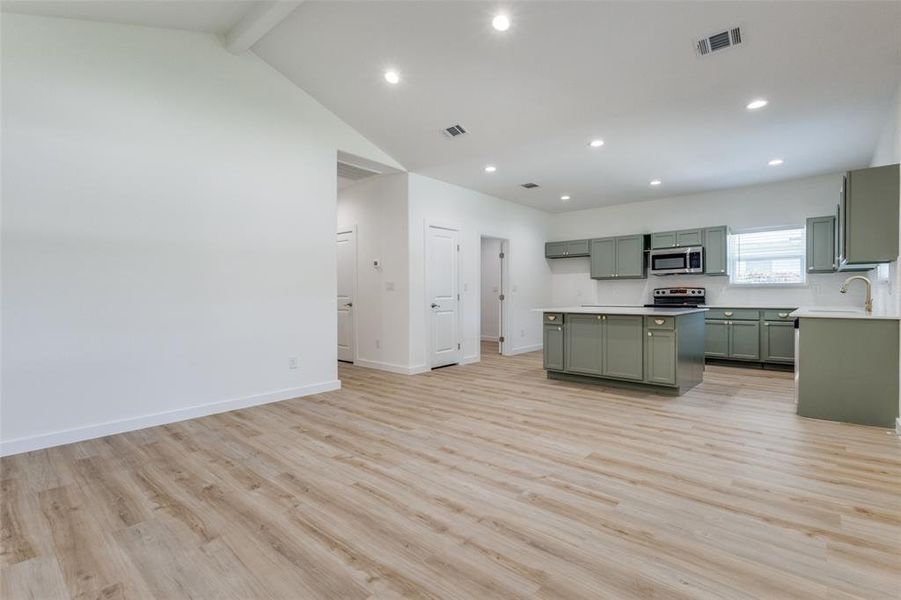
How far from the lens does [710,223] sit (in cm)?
688

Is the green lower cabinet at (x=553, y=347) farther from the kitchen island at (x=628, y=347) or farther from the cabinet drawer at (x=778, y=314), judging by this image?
the cabinet drawer at (x=778, y=314)

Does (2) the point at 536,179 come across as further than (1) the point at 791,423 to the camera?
Yes

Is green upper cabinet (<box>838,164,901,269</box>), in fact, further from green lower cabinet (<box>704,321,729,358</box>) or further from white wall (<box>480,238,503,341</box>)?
white wall (<box>480,238,503,341</box>)

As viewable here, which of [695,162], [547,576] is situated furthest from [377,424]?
[695,162]

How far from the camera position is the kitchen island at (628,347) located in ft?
14.5

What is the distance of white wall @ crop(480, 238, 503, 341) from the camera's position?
9.45 meters

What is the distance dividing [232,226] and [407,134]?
219 centimetres

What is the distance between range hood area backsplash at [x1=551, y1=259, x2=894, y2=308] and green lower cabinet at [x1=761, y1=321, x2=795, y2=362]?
56 centimetres

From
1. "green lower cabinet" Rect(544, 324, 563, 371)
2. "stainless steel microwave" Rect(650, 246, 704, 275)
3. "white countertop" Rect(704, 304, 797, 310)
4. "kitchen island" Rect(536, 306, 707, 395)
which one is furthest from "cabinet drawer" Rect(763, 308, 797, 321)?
"green lower cabinet" Rect(544, 324, 563, 371)

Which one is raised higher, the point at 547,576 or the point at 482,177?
the point at 482,177

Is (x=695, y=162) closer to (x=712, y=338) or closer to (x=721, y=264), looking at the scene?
(x=721, y=264)

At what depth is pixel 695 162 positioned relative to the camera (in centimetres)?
537

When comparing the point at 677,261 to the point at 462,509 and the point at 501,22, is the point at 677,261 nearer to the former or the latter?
the point at 501,22

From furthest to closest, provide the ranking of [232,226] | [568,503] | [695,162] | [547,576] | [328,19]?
[695,162] → [232,226] → [328,19] → [568,503] → [547,576]
